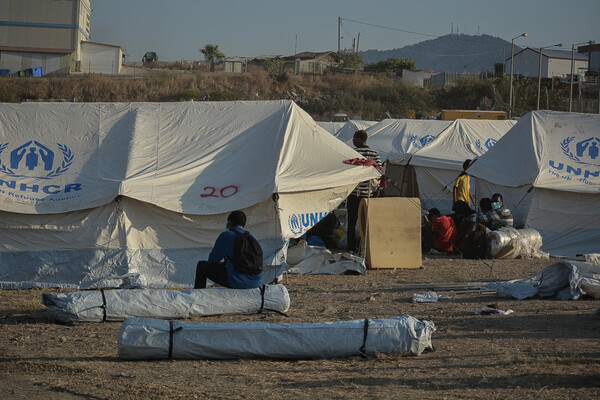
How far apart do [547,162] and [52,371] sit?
10.2 meters

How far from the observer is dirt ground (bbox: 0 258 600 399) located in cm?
555

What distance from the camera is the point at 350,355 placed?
258 inches

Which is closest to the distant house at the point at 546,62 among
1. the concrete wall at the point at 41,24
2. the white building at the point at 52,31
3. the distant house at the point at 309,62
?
the distant house at the point at 309,62

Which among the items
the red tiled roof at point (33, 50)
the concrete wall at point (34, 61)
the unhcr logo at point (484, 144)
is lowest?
the unhcr logo at point (484, 144)

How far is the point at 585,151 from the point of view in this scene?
46.3 ft

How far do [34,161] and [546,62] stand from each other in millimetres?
67770

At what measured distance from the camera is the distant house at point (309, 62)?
6676 centimetres

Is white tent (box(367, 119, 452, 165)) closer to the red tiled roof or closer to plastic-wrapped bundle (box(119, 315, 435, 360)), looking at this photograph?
plastic-wrapped bundle (box(119, 315, 435, 360))

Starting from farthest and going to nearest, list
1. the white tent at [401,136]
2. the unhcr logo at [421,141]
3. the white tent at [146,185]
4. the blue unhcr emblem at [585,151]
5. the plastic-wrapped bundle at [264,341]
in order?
the unhcr logo at [421,141], the white tent at [401,136], the blue unhcr emblem at [585,151], the white tent at [146,185], the plastic-wrapped bundle at [264,341]

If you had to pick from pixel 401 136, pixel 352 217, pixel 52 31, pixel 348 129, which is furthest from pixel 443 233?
pixel 52 31

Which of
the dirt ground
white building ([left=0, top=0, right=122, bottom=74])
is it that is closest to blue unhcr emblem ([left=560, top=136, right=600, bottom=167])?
the dirt ground

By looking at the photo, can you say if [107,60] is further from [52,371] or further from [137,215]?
[52,371]

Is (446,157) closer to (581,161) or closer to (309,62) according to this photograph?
(581,161)

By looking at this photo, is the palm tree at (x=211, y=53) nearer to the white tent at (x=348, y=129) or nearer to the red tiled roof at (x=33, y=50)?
the red tiled roof at (x=33, y=50)
